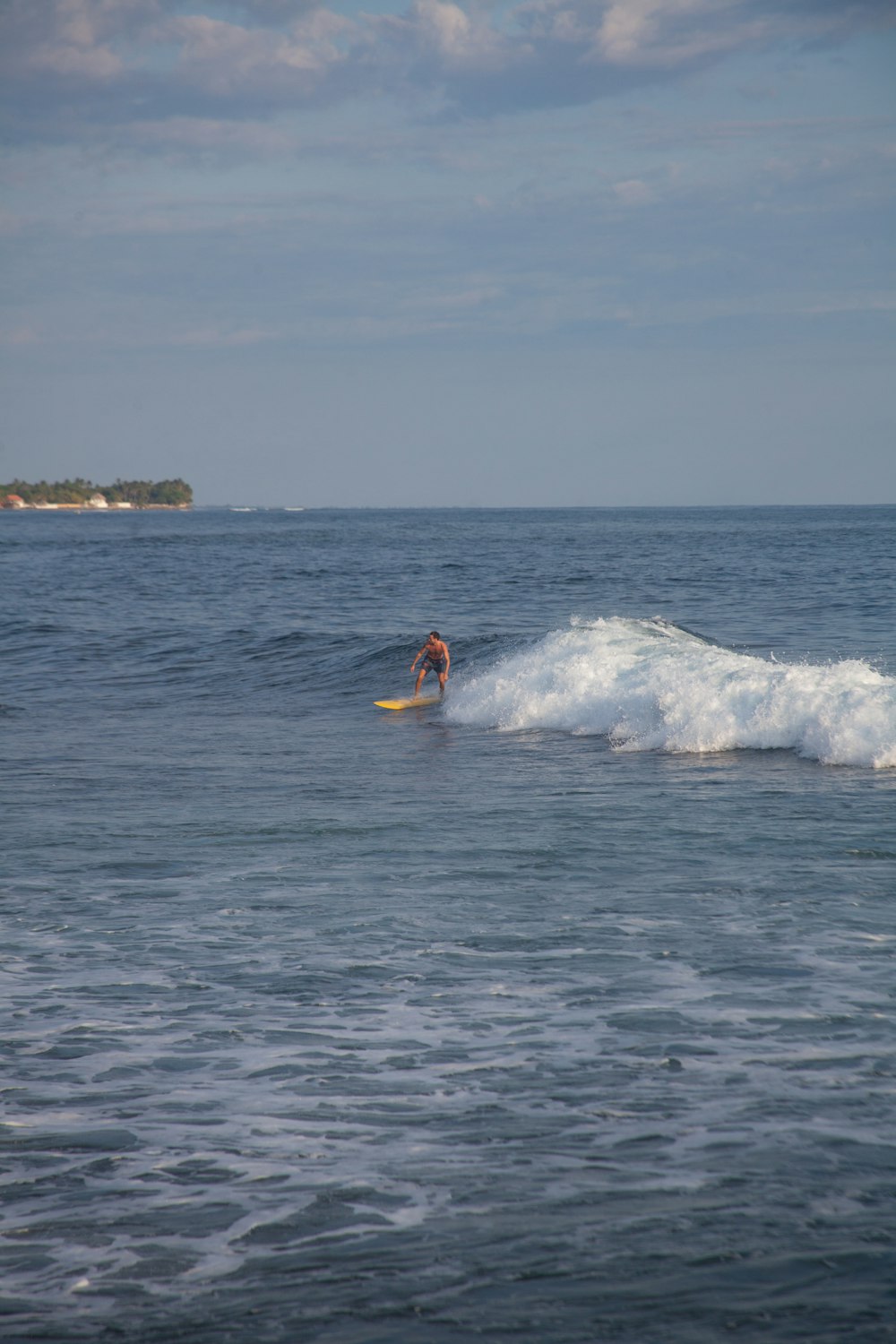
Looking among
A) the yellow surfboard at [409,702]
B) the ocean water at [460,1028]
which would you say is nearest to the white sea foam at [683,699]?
the ocean water at [460,1028]

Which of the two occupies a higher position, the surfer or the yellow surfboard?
the surfer

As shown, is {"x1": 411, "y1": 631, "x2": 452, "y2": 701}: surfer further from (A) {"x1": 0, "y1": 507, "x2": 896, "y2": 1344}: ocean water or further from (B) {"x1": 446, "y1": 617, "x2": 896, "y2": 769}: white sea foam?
(A) {"x1": 0, "y1": 507, "x2": 896, "y2": 1344}: ocean water

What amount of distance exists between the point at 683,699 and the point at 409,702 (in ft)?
18.6

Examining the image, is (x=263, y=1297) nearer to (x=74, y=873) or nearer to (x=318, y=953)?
(x=318, y=953)

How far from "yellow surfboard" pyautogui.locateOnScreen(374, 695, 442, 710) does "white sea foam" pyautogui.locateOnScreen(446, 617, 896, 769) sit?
439mm

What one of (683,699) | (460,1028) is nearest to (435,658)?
(683,699)

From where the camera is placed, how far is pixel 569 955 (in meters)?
7.98

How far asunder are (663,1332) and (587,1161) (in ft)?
3.70

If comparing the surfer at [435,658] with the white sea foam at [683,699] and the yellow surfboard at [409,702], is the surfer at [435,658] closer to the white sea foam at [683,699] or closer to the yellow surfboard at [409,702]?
the yellow surfboard at [409,702]

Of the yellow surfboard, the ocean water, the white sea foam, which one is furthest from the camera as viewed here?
the yellow surfboard

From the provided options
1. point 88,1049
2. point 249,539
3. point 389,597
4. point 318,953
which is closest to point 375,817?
point 318,953

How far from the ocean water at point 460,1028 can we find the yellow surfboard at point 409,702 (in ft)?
9.41

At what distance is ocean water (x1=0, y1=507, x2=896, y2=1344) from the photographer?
443cm

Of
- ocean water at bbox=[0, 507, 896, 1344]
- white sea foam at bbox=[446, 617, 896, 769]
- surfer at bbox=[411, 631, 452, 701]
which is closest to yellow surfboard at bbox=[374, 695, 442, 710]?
surfer at bbox=[411, 631, 452, 701]
